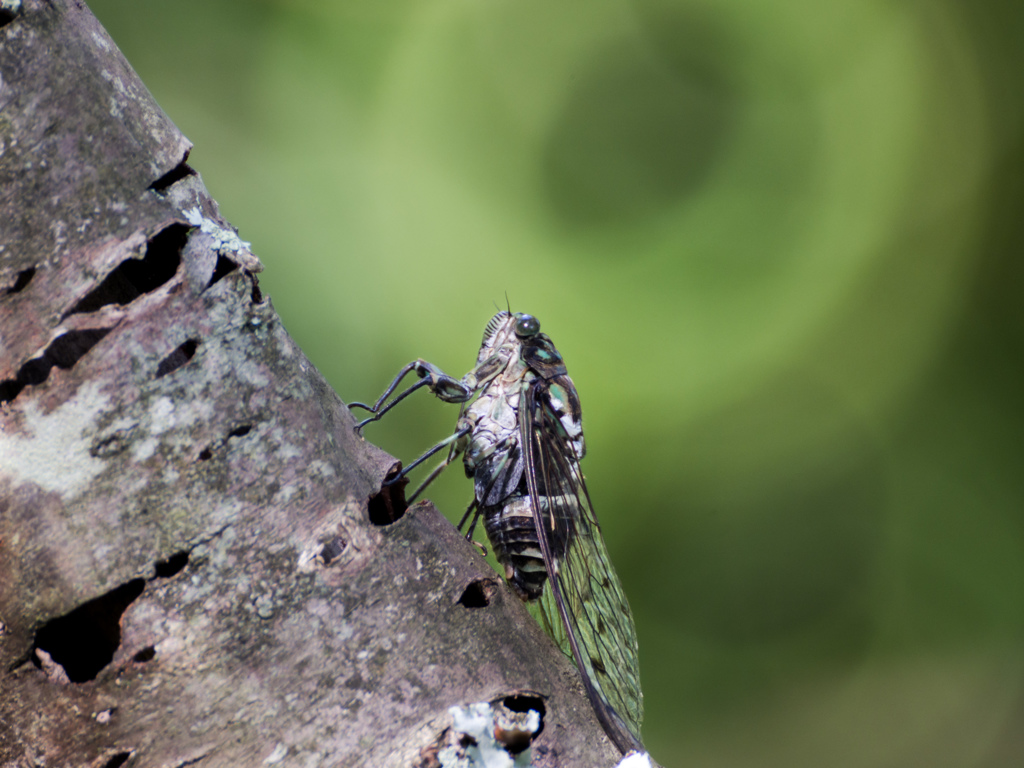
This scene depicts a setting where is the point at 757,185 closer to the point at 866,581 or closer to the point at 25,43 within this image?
the point at 866,581

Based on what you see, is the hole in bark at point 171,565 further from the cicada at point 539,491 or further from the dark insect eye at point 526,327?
the dark insect eye at point 526,327

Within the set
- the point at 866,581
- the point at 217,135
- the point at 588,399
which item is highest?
the point at 217,135

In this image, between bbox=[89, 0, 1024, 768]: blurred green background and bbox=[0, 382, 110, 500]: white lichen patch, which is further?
bbox=[89, 0, 1024, 768]: blurred green background

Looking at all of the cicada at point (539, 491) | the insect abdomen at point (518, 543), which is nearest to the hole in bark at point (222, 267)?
the cicada at point (539, 491)

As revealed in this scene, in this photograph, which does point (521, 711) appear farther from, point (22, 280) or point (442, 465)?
point (442, 465)

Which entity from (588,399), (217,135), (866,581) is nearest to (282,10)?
(217,135)

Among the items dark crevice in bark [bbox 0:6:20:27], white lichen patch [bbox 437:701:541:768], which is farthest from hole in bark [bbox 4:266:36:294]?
white lichen patch [bbox 437:701:541:768]

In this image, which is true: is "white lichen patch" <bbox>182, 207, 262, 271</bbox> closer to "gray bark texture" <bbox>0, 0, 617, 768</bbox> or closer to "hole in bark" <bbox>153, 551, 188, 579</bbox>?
"gray bark texture" <bbox>0, 0, 617, 768</bbox>
